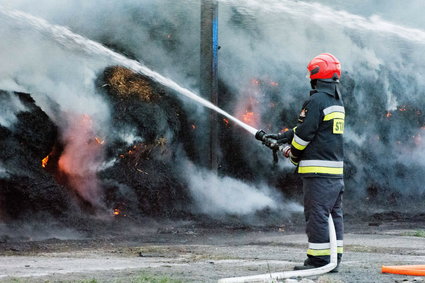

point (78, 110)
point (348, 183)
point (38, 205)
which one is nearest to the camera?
point (38, 205)

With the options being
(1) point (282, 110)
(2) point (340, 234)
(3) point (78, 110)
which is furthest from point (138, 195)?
(2) point (340, 234)

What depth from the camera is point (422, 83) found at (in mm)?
17266

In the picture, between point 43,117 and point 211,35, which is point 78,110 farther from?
point 211,35

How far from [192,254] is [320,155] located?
2445 millimetres

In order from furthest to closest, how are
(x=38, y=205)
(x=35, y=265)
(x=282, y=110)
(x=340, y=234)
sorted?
(x=282, y=110) → (x=38, y=205) → (x=35, y=265) → (x=340, y=234)

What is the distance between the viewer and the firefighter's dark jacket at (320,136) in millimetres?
5668

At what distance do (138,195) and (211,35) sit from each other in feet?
10.3

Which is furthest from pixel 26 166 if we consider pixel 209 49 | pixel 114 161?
pixel 209 49

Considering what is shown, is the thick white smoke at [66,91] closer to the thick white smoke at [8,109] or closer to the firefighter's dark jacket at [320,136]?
the thick white smoke at [8,109]

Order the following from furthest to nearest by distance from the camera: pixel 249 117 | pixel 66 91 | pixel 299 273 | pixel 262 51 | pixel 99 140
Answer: pixel 262 51 < pixel 249 117 < pixel 99 140 < pixel 66 91 < pixel 299 273

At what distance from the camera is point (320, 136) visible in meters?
5.74

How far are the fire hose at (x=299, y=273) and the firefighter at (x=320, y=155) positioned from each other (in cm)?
5

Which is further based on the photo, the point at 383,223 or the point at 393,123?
the point at 393,123

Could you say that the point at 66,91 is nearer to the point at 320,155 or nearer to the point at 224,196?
the point at 224,196
